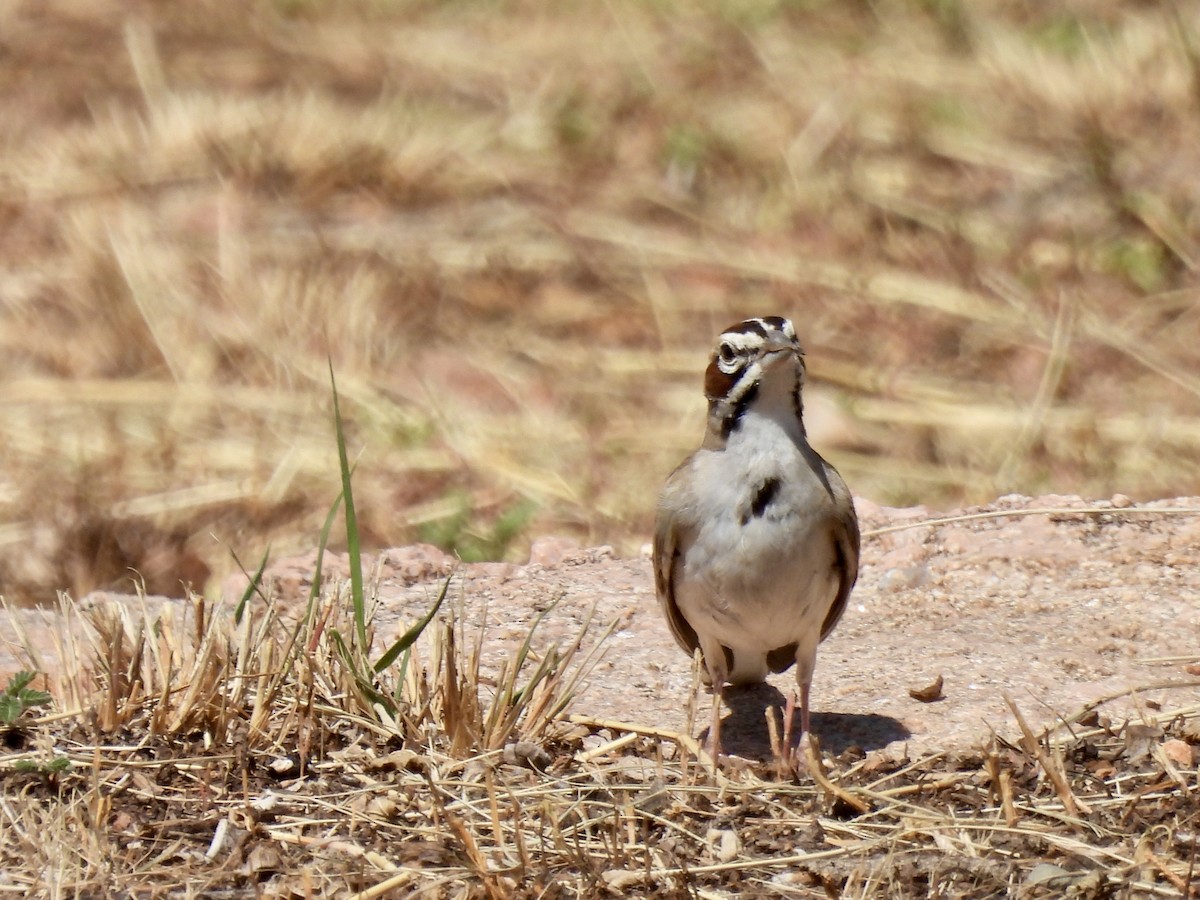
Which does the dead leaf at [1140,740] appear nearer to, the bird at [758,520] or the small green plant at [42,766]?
the bird at [758,520]

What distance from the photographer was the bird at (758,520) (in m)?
4.94

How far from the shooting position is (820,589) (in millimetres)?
5039

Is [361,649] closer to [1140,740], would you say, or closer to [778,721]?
[778,721]

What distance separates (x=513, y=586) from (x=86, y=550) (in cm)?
254

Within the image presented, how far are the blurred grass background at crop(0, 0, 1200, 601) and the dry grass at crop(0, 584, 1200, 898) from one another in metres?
3.08

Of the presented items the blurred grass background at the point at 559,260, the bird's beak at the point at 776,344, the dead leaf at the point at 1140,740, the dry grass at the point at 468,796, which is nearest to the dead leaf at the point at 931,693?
the dry grass at the point at 468,796

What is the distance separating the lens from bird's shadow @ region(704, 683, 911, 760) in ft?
16.9

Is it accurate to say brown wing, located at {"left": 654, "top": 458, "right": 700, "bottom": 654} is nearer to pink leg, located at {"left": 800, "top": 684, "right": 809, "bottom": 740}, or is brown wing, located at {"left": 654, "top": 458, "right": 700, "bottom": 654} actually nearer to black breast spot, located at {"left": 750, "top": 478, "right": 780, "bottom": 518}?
black breast spot, located at {"left": 750, "top": 478, "right": 780, "bottom": 518}

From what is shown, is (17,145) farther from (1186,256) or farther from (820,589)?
(820,589)

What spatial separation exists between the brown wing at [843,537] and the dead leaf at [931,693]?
364 millimetres

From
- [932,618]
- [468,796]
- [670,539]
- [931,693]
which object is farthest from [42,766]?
[932,618]

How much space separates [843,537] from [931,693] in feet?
1.99

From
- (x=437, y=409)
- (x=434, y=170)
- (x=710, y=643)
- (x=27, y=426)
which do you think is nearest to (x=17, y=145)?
(x=434, y=170)

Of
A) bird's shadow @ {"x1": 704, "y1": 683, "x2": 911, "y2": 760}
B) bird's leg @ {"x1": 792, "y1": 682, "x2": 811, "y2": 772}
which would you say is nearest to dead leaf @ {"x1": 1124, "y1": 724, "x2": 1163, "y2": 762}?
bird's shadow @ {"x1": 704, "y1": 683, "x2": 911, "y2": 760}
